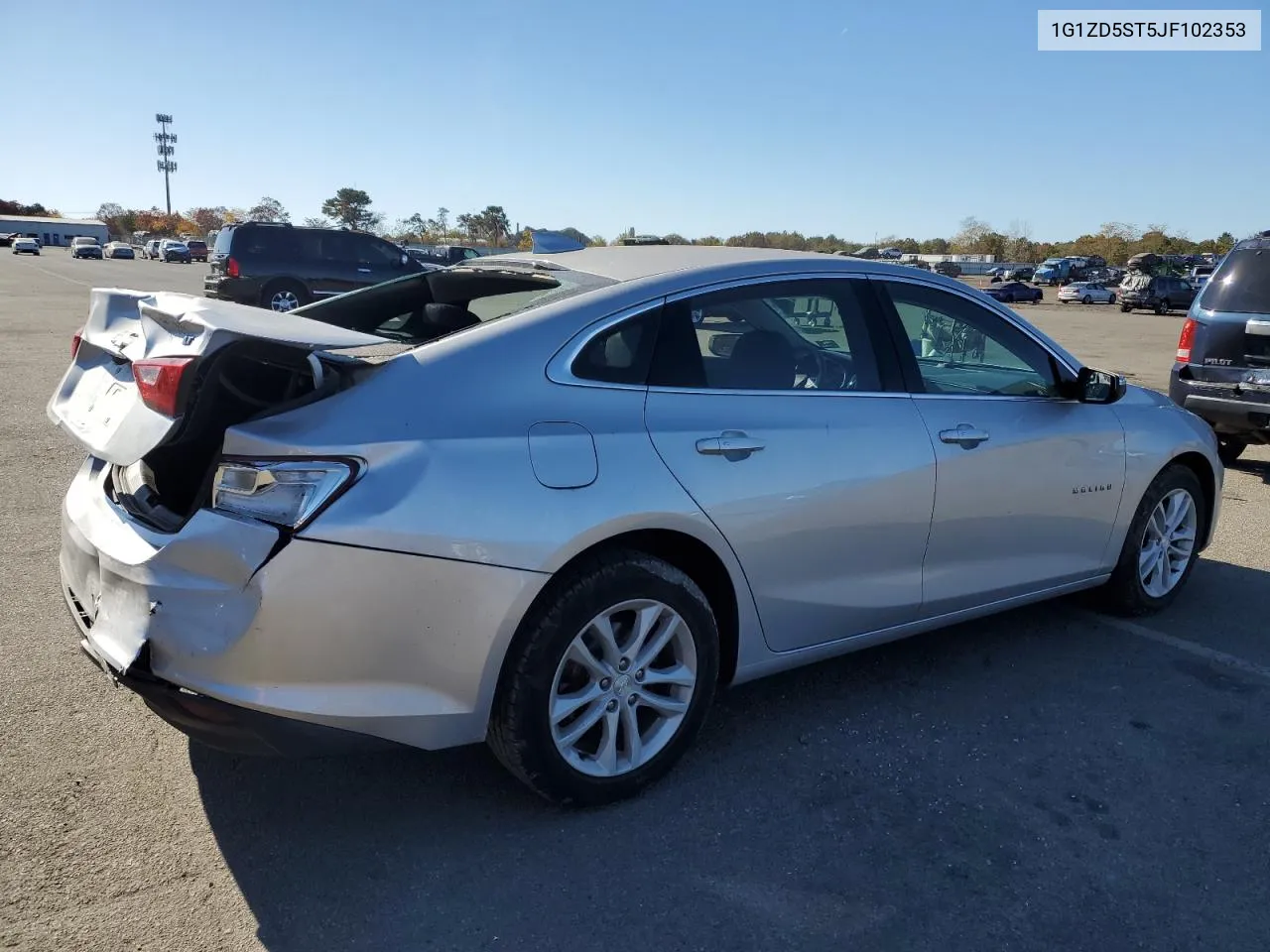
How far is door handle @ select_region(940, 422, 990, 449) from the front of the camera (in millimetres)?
3559

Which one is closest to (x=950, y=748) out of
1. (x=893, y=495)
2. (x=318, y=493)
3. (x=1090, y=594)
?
(x=893, y=495)

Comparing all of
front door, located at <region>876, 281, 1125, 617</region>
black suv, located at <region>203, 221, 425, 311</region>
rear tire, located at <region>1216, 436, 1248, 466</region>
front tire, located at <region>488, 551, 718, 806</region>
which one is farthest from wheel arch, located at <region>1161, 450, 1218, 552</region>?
black suv, located at <region>203, 221, 425, 311</region>

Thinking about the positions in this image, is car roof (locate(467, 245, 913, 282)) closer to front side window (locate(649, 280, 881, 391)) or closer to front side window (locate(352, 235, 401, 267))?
front side window (locate(649, 280, 881, 391))

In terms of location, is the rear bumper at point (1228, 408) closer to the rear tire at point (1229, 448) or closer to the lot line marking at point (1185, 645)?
the rear tire at point (1229, 448)

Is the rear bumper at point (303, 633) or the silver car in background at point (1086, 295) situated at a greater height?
the silver car in background at point (1086, 295)

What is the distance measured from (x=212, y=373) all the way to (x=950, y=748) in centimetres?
257

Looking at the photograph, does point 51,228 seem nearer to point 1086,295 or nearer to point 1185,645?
point 1086,295

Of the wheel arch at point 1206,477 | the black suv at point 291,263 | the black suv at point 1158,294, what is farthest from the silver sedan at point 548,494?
the black suv at point 1158,294

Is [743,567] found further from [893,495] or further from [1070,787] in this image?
[1070,787]

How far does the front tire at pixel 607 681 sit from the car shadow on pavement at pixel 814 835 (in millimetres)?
154

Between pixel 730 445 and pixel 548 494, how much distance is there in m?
0.67

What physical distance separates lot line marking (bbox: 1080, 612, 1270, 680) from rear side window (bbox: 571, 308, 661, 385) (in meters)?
2.85

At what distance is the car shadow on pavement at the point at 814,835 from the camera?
8.02ft

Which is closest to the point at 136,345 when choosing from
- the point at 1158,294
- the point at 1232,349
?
the point at 1232,349
